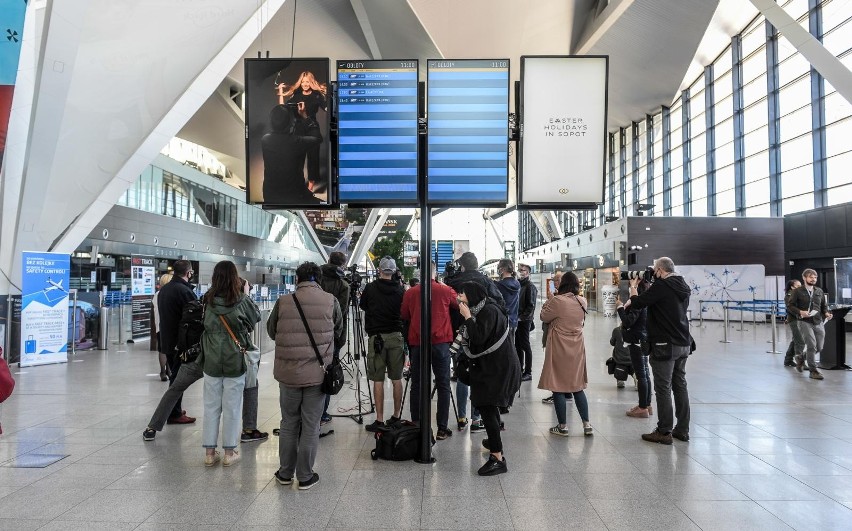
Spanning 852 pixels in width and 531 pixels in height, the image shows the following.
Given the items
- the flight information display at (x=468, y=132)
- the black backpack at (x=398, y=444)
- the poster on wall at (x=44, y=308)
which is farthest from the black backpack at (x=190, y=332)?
the poster on wall at (x=44, y=308)

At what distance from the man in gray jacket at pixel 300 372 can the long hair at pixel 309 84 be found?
1850mm

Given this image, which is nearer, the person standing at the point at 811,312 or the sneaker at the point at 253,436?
the sneaker at the point at 253,436

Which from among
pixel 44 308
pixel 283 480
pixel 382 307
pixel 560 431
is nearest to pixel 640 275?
pixel 560 431

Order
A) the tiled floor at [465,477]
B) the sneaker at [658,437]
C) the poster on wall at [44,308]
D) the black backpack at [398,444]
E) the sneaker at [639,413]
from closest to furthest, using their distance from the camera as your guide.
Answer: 1. the tiled floor at [465,477]
2. the black backpack at [398,444]
3. the sneaker at [658,437]
4. the sneaker at [639,413]
5. the poster on wall at [44,308]

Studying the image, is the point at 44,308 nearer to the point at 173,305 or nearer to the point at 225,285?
the point at 173,305

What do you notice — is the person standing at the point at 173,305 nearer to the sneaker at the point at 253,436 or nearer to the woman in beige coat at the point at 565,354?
the sneaker at the point at 253,436

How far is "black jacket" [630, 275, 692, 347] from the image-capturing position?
5.02 m

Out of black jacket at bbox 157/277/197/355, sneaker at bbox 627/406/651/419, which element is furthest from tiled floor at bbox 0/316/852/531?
black jacket at bbox 157/277/197/355

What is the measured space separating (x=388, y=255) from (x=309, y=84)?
4.82 metres

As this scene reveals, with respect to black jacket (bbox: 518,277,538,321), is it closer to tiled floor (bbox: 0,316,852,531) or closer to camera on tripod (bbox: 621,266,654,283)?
tiled floor (bbox: 0,316,852,531)

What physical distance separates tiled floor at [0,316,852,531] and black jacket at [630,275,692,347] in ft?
3.38

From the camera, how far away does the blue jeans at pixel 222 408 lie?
14.3 feet

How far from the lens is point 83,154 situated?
10.6 metres

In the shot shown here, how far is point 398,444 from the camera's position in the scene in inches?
176
